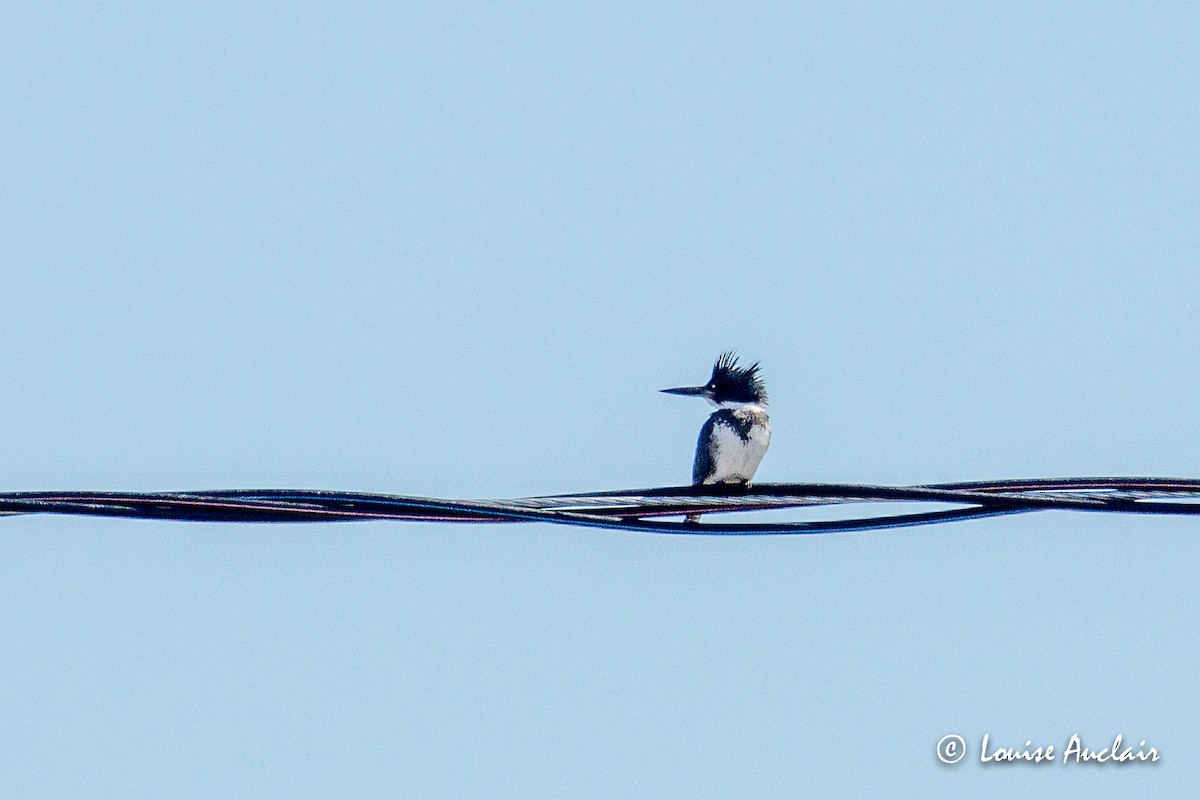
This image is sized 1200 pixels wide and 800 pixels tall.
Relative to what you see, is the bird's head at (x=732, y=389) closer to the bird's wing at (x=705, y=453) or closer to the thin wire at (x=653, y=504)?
the bird's wing at (x=705, y=453)

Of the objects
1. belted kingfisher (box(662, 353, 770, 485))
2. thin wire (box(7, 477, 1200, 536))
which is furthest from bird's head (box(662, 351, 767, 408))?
thin wire (box(7, 477, 1200, 536))

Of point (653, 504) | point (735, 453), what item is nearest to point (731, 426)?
point (735, 453)

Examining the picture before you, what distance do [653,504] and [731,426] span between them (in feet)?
14.1

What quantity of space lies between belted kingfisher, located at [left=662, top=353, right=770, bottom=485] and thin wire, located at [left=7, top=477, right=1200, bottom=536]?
13.0ft

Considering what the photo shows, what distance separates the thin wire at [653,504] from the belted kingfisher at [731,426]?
13.0ft

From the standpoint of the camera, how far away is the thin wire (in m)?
4.15

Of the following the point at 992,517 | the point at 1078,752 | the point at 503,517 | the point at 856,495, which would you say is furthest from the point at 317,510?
the point at 1078,752

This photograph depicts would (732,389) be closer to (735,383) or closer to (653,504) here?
(735,383)

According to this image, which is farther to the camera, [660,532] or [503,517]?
[660,532]

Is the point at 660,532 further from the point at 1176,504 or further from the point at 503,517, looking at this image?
the point at 1176,504

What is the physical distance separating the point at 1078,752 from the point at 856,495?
307 centimetres

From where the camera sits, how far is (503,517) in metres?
4.40

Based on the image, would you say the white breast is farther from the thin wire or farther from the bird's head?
the thin wire

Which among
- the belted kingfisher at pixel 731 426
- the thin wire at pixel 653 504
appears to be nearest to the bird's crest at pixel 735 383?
the belted kingfisher at pixel 731 426
